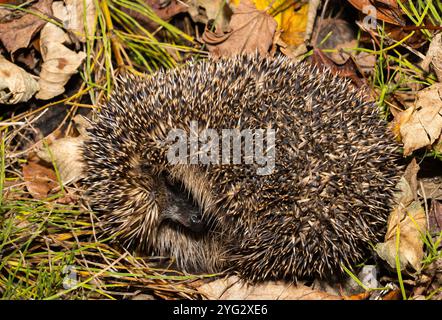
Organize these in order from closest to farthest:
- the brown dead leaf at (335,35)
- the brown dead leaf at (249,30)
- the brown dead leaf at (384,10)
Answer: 1. the brown dead leaf at (384,10)
2. the brown dead leaf at (249,30)
3. the brown dead leaf at (335,35)

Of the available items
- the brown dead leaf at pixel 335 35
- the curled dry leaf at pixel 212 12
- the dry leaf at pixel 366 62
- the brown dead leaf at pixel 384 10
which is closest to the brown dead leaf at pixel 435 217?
the dry leaf at pixel 366 62

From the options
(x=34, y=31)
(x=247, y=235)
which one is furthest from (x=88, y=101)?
(x=247, y=235)

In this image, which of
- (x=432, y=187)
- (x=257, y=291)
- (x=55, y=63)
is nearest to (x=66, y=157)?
(x=55, y=63)

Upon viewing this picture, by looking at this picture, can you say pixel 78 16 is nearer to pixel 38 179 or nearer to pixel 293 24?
pixel 38 179

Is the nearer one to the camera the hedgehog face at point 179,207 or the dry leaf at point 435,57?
the hedgehog face at point 179,207

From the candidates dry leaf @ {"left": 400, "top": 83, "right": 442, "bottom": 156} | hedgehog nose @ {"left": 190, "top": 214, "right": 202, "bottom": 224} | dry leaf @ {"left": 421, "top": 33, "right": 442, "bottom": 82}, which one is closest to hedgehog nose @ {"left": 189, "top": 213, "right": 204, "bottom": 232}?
hedgehog nose @ {"left": 190, "top": 214, "right": 202, "bottom": 224}

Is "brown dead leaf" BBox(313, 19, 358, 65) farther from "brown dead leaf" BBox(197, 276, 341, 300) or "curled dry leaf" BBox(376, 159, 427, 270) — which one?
"brown dead leaf" BBox(197, 276, 341, 300)

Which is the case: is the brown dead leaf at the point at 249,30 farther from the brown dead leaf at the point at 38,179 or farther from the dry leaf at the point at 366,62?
the brown dead leaf at the point at 38,179
